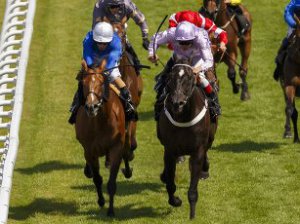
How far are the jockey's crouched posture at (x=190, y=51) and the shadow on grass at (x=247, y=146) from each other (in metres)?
3.99

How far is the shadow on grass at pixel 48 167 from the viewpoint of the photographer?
17.4 meters

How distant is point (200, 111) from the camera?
1391cm

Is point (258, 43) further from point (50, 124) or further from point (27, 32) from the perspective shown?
point (27, 32)

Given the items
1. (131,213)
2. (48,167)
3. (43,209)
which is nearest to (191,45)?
(131,213)

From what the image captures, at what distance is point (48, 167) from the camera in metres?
17.7

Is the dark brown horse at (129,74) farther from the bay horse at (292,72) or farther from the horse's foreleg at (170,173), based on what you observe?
the bay horse at (292,72)

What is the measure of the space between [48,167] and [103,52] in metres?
3.76

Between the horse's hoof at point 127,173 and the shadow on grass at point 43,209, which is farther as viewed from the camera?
the horse's hoof at point 127,173

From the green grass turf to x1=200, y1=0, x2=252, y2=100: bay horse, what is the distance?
0.51 metres

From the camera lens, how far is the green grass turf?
48.1ft

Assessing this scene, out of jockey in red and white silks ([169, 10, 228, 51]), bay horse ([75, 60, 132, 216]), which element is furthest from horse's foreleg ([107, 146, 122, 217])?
jockey in red and white silks ([169, 10, 228, 51])

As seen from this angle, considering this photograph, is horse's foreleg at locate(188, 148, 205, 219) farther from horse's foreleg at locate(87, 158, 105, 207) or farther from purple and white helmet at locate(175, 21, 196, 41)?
purple and white helmet at locate(175, 21, 196, 41)

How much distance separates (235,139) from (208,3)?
2727 mm

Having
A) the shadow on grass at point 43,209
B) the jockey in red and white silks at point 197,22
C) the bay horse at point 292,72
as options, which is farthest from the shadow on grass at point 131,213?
the bay horse at point 292,72
